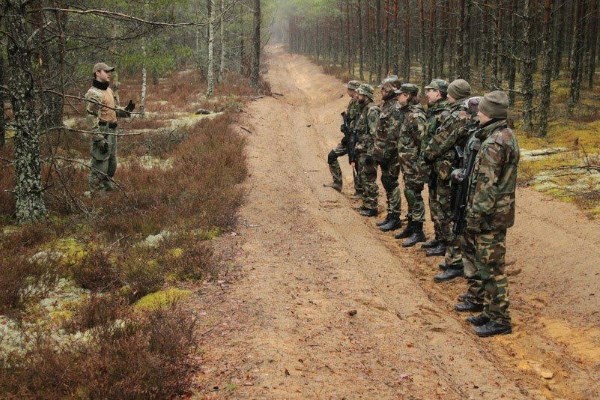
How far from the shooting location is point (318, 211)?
378 inches

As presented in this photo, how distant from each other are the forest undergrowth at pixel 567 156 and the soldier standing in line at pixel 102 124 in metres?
7.91

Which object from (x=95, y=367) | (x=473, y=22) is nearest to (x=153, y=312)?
(x=95, y=367)

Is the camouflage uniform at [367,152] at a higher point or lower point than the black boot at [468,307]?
higher

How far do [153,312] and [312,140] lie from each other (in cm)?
1388

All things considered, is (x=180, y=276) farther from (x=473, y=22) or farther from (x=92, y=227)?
(x=473, y=22)

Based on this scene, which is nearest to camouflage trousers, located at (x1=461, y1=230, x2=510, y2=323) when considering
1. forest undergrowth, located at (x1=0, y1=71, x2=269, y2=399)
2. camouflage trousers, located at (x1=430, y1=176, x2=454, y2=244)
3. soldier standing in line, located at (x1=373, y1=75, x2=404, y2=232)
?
camouflage trousers, located at (x1=430, y1=176, x2=454, y2=244)

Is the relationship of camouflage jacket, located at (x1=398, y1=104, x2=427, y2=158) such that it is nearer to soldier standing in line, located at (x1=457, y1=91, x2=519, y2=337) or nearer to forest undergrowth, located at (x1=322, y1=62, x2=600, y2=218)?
forest undergrowth, located at (x1=322, y1=62, x2=600, y2=218)

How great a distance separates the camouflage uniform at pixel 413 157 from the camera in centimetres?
808

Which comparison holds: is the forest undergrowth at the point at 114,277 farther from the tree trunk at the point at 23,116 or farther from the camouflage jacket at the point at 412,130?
the camouflage jacket at the point at 412,130

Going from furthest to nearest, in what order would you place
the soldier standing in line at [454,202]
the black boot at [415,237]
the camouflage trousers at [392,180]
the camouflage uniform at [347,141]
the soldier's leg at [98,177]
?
the camouflage uniform at [347,141], the soldier's leg at [98,177], the camouflage trousers at [392,180], the black boot at [415,237], the soldier standing in line at [454,202]

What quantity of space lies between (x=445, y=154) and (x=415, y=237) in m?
1.88

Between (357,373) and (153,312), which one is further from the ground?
(153,312)

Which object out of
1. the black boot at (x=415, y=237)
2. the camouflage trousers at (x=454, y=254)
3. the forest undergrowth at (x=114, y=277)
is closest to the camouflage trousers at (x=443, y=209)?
the camouflage trousers at (x=454, y=254)

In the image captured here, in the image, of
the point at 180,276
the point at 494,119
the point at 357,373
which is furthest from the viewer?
the point at 180,276
